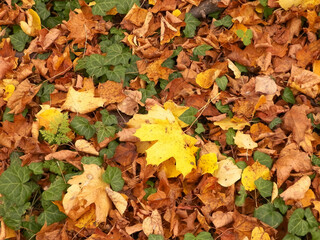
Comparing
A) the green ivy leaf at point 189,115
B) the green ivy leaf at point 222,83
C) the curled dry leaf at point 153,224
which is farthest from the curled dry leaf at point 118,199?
the green ivy leaf at point 222,83

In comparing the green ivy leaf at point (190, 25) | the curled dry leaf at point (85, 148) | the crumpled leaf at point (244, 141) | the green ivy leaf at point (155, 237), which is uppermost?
the green ivy leaf at point (190, 25)

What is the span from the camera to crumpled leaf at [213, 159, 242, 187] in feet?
6.43

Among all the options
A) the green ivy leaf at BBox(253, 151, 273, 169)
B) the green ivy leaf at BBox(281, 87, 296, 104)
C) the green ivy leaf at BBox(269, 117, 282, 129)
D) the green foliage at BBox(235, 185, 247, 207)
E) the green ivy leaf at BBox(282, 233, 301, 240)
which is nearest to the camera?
the green ivy leaf at BBox(282, 233, 301, 240)

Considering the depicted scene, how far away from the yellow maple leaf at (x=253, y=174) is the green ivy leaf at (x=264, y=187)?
0.03 metres

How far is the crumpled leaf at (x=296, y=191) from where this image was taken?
189 centimetres

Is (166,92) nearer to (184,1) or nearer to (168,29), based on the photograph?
(168,29)

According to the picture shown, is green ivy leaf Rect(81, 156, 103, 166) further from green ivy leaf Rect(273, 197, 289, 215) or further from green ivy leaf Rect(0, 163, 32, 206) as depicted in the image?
green ivy leaf Rect(273, 197, 289, 215)

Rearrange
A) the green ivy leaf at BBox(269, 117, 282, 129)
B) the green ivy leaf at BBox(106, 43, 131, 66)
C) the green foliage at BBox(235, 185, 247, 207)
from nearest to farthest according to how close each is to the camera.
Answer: the green foliage at BBox(235, 185, 247, 207)
the green ivy leaf at BBox(269, 117, 282, 129)
the green ivy leaf at BBox(106, 43, 131, 66)

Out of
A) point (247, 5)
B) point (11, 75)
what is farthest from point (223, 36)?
point (11, 75)

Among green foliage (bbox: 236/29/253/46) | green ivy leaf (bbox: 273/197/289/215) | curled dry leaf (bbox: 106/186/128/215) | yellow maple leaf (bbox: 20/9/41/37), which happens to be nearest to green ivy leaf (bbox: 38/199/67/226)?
curled dry leaf (bbox: 106/186/128/215)

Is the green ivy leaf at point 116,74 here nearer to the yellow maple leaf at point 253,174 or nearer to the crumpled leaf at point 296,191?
the yellow maple leaf at point 253,174

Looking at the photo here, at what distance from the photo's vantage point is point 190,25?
2496 mm

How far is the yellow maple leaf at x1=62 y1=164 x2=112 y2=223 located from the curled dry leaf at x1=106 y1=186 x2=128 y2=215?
0.12ft

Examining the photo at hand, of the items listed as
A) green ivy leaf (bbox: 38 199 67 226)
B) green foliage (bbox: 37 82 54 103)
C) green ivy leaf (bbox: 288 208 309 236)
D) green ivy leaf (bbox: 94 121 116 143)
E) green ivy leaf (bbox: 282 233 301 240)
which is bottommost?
green ivy leaf (bbox: 38 199 67 226)
